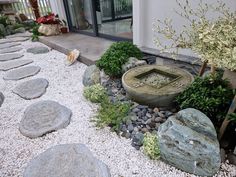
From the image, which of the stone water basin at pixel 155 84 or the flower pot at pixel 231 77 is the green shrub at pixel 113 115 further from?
the flower pot at pixel 231 77

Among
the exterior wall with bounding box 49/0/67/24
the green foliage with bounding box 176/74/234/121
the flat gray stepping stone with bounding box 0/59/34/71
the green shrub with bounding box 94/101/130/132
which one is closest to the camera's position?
the green foliage with bounding box 176/74/234/121

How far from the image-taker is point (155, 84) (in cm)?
221

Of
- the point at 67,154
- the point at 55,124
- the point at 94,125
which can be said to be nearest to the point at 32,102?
the point at 55,124

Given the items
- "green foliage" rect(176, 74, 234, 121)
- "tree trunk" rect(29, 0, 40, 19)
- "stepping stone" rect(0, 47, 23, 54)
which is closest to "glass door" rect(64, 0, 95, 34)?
"stepping stone" rect(0, 47, 23, 54)

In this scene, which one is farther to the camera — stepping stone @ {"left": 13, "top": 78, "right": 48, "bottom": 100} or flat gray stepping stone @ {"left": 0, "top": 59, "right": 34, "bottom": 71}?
flat gray stepping stone @ {"left": 0, "top": 59, "right": 34, "bottom": 71}

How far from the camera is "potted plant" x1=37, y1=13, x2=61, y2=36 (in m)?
5.10

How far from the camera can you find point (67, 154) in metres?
1.66

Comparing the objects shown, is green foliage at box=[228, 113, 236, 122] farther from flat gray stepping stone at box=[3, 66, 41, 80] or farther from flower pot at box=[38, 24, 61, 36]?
flower pot at box=[38, 24, 61, 36]

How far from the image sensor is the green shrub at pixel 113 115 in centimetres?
197

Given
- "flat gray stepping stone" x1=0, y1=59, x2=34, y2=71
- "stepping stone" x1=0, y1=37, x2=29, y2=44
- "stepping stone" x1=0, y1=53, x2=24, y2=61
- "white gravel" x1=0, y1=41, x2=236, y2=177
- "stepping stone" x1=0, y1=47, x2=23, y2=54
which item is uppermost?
"stepping stone" x1=0, y1=37, x2=29, y2=44

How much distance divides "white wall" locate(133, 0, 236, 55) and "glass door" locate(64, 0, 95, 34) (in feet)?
6.04

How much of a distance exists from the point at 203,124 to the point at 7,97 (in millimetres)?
2499

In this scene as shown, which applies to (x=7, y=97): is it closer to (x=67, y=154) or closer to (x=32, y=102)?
(x=32, y=102)

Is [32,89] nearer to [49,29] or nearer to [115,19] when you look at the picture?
[115,19]
